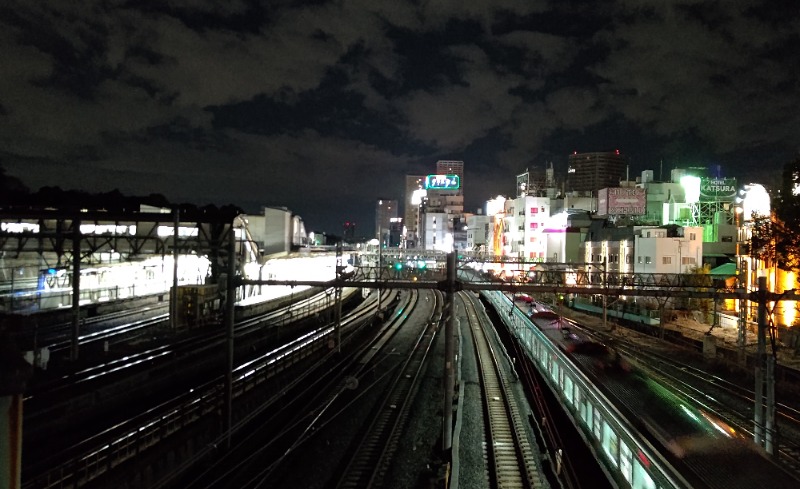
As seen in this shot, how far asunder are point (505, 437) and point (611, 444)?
3709 millimetres

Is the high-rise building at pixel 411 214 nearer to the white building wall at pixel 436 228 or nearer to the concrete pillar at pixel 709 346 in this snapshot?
the white building wall at pixel 436 228

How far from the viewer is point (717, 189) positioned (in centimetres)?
4284

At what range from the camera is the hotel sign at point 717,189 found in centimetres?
4278

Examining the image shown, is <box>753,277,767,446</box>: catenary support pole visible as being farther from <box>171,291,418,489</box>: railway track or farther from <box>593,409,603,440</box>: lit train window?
<box>171,291,418,489</box>: railway track

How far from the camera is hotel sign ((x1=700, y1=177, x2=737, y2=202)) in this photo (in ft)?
140

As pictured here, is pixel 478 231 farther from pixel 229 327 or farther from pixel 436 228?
pixel 229 327

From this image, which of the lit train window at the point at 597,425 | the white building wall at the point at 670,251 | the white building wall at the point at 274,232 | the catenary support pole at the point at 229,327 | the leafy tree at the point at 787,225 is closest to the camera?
the lit train window at the point at 597,425

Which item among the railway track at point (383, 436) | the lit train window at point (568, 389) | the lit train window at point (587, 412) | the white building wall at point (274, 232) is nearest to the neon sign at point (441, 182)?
the white building wall at point (274, 232)

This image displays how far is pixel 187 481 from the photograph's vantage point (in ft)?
31.9

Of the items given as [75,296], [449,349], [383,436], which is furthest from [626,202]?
[75,296]

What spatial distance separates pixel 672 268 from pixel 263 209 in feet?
120

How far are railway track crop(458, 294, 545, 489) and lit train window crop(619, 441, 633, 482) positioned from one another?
79.6 inches

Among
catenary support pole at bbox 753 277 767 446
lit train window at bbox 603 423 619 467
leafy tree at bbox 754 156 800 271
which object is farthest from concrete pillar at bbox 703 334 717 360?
lit train window at bbox 603 423 619 467

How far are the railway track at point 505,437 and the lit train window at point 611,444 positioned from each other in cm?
157
